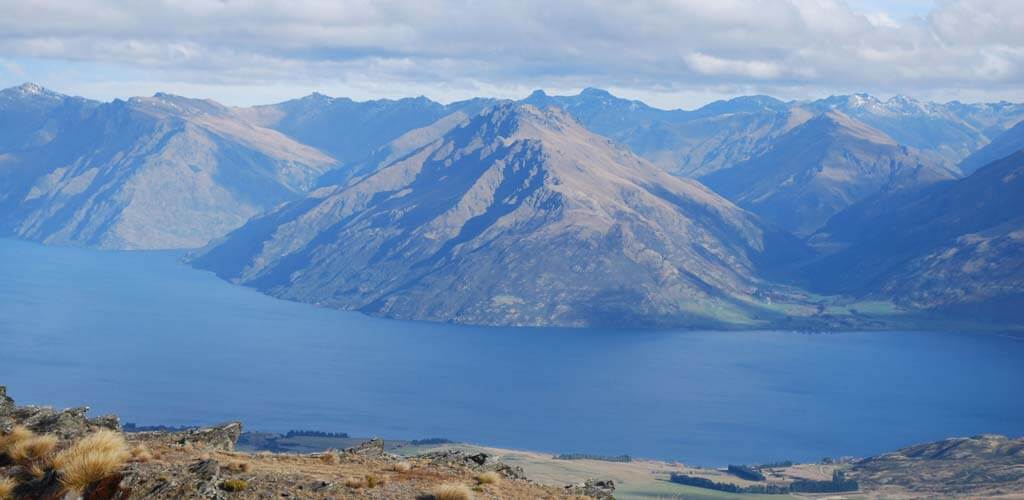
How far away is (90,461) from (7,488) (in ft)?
8.83

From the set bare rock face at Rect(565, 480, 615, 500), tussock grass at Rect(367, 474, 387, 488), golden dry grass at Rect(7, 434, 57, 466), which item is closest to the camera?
tussock grass at Rect(367, 474, 387, 488)

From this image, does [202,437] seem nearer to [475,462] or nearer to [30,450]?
[30,450]

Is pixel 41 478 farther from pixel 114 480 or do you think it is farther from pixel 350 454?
pixel 350 454

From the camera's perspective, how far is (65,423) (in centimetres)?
3550

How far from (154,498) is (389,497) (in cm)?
533

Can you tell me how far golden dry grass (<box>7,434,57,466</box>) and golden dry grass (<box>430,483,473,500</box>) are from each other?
32.1 ft

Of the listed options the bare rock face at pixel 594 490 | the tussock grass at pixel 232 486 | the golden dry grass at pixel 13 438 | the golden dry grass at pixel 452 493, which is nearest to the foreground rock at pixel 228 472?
the tussock grass at pixel 232 486

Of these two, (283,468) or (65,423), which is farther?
(65,423)

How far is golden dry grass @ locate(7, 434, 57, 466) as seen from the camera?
104ft

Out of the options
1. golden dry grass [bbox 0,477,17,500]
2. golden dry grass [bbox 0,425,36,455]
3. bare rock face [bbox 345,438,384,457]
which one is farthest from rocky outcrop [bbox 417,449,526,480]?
golden dry grass [bbox 0,477,17,500]

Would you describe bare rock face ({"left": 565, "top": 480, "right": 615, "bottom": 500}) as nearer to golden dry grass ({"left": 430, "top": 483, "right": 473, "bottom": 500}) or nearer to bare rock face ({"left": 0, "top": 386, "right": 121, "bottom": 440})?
golden dry grass ({"left": 430, "top": 483, "right": 473, "bottom": 500})

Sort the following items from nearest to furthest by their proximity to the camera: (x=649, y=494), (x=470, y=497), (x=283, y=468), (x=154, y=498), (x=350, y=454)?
(x=154, y=498)
(x=470, y=497)
(x=283, y=468)
(x=350, y=454)
(x=649, y=494)

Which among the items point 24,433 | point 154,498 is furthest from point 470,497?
point 24,433

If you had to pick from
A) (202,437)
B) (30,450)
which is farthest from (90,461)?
(202,437)
